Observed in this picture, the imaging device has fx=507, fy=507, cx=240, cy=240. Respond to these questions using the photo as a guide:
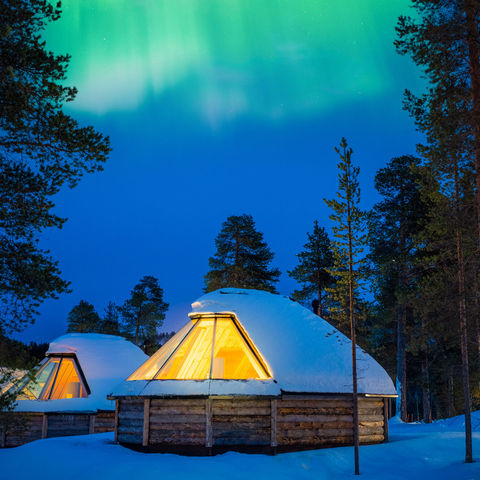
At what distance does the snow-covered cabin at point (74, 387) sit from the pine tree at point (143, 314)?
1597 cm

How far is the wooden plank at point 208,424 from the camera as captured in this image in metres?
13.8

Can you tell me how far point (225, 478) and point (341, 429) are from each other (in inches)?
206

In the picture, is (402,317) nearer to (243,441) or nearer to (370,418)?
(370,418)

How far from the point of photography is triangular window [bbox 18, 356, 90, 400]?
78.3 ft

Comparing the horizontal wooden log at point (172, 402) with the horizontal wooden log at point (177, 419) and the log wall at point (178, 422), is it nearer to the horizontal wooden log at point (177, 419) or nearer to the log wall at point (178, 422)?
the log wall at point (178, 422)

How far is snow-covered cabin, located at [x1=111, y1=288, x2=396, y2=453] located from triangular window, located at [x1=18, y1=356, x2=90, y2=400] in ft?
30.3

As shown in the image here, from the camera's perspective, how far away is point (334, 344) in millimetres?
17281

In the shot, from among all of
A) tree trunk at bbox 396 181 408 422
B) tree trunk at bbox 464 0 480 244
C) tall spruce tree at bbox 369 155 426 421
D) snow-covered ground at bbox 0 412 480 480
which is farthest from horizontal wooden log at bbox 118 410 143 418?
tall spruce tree at bbox 369 155 426 421

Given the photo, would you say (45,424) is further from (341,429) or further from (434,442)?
(434,442)

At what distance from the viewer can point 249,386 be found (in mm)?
14078

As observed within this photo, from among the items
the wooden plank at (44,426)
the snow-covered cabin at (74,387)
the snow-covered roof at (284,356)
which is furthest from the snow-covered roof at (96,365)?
the snow-covered roof at (284,356)

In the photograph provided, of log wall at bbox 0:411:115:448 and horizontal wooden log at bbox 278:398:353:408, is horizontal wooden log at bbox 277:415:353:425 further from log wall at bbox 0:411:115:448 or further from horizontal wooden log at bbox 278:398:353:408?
log wall at bbox 0:411:115:448

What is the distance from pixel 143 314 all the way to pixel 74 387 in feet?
63.5

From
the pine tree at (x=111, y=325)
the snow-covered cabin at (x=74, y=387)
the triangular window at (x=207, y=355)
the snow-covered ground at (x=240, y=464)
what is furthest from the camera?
the pine tree at (x=111, y=325)
